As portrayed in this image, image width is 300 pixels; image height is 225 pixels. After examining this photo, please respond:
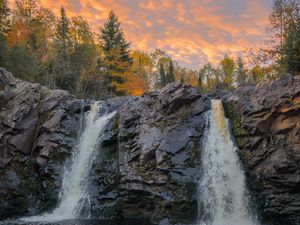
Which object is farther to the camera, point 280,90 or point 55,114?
point 55,114

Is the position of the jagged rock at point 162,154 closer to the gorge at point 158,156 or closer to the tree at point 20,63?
the gorge at point 158,156

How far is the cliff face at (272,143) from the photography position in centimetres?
1478

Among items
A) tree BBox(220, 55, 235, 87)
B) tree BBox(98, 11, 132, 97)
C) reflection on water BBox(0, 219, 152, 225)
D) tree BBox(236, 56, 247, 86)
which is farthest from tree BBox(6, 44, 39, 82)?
tree BBox(220, 55, 235, 87)

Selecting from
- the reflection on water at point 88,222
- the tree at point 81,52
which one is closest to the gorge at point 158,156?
the reflection on water at point 88,222

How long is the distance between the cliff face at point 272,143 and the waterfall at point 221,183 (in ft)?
1.96

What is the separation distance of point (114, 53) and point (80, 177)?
22.9 metres

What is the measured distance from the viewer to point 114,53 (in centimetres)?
3844

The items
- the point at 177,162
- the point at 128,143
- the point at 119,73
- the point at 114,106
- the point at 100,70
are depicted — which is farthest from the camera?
the point at 100,70

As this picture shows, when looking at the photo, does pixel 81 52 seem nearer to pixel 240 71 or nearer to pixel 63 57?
pixel 63 57

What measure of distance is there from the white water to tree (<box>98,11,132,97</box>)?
16.2 metres

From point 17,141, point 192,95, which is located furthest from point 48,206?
point 192,95

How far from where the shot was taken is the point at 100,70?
4034cm

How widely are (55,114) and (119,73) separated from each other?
17.5 meters

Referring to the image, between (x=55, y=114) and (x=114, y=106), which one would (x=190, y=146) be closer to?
(x=114, y=106)
